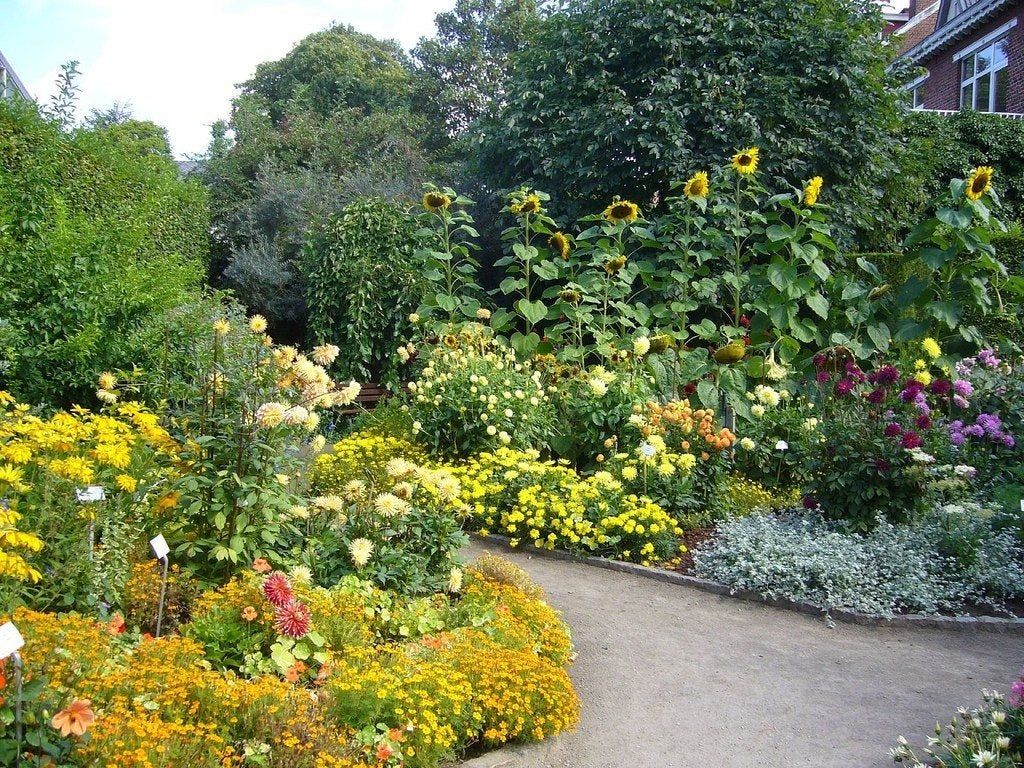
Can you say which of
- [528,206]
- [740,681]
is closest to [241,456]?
[740,681]

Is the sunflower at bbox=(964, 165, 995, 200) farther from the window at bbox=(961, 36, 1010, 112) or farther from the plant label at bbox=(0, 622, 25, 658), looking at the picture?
the window at bbox=(961, 36, 1010, 112)

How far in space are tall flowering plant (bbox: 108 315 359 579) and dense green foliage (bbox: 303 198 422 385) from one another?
5.79 meters

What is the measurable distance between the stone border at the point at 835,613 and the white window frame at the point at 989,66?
1688cm

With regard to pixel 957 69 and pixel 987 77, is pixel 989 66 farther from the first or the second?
pixel 957 69

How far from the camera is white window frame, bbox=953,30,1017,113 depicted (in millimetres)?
18844

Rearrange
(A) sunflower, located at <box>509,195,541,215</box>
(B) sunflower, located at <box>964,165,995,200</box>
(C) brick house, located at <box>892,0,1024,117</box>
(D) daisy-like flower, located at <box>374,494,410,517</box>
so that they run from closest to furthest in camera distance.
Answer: (D) daisy-like flower, located at <box>374,494,410,517</box> → (B) sunflower, located at <box>964,165,995,200</box> → (A) sunflower, located at <box>509,195,541,215</box> → (C) brick house, located at <box>892,0,1024,117</box>

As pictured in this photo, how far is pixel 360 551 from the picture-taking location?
3809 mm

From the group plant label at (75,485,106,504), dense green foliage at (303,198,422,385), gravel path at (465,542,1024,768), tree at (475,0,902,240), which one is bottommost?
gravel path at (465,542,1024,768)

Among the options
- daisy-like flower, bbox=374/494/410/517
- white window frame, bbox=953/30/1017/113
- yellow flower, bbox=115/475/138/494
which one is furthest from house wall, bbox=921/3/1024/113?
yellow flower, bbox=115/475/138/494

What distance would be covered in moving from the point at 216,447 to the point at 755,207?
7.57 meters

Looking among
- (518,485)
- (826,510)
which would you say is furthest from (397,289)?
(826,510)

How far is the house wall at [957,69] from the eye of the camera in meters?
18.1

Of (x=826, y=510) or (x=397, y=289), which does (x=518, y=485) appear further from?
(x=397, y=289)

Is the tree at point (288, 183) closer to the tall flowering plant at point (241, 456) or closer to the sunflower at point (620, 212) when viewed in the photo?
the sunflower at point (620, 212)
